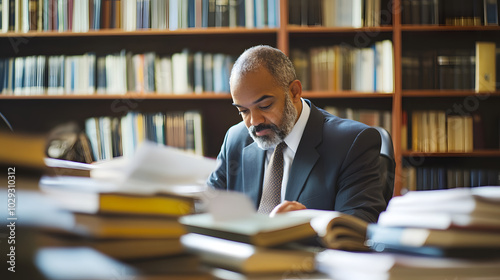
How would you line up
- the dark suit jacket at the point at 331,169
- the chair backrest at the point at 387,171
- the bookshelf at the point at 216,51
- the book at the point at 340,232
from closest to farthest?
the book at the point at 340,232 → the dark suit jacket at the point at 331,169 → the chair backrest at the point at 387,171 → the bookshelf at the point at 216,51

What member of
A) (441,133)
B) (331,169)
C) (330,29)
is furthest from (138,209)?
(441,133)

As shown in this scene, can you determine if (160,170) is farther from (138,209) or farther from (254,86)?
(254,86)

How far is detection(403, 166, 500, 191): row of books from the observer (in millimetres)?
2775

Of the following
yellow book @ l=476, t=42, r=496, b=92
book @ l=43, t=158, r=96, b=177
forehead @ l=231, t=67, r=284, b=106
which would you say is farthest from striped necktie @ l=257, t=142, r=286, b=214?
yellow book @ l=476, t=42, r=496, b=92

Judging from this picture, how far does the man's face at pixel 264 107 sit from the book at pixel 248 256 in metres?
1.09

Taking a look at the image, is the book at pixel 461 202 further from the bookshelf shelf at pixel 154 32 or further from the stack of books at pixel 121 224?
the bookshelf shelf at pixel 154 32

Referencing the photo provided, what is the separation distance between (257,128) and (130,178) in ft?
3.82

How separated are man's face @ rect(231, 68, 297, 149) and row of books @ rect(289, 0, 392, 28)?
3.92 feet

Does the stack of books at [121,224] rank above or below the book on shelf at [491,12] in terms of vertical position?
below

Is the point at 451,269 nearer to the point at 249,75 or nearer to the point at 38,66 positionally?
the point at 249,75

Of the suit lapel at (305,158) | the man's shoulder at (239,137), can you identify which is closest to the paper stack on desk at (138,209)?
the suit lapel at (305,158)

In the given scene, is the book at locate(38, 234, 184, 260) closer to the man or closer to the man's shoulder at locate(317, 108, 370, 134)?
the man

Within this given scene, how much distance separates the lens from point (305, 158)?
1627mm

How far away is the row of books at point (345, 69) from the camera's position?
275cm
